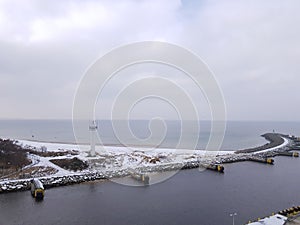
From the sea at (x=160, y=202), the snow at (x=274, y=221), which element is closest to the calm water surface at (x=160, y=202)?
the sea at (x=160, y=202)

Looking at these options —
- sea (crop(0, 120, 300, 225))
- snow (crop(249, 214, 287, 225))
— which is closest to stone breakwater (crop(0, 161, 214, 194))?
sea (crop(0, 120, 300, 225))

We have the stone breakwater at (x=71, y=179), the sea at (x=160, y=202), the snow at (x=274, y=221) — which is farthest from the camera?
the stone breakwater at (x=71, y=179)

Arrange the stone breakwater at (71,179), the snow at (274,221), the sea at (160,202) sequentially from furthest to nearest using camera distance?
the stone breakwater at (71,179), the sea at (160,202), the snow at (274,221)

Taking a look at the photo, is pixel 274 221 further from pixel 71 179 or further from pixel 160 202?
pixel 71 179

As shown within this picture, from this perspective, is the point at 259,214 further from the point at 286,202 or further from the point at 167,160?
the point at 167,160

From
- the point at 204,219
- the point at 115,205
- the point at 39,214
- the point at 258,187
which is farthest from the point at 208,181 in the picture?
the point at 39,214

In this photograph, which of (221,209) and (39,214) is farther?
(221,209)

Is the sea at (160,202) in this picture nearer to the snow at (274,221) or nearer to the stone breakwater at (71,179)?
the stone breakwater at (71,179)

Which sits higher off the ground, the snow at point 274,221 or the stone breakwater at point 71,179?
the snow at point 274,221

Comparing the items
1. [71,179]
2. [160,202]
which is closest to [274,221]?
[160,202]

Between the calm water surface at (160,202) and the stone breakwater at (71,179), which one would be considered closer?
the calm water surface at (160,202)

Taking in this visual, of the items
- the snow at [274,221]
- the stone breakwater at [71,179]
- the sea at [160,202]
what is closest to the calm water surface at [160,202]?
the sea at [160,202]
